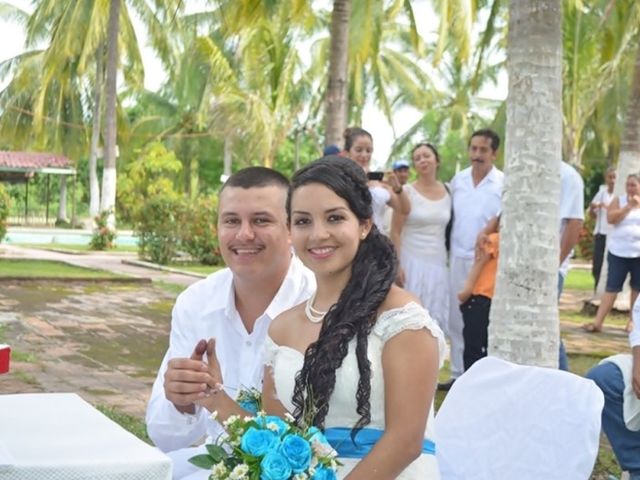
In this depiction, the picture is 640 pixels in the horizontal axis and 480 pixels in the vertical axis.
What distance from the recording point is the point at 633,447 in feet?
14.3

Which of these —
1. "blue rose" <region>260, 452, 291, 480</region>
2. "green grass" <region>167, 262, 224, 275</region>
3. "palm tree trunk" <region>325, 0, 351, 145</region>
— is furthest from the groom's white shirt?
"green grass" <region>167, 262, 224, 275</region>

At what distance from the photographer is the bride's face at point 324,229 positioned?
114 inches

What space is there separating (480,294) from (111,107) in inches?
923

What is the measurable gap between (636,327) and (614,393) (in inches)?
11.2

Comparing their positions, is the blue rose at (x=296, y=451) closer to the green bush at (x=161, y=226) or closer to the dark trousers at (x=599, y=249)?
the dark trousers at (x=599, y=249)

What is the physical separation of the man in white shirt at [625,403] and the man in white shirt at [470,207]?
2.76 m

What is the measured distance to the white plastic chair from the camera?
3.03m

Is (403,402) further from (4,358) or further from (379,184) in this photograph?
(379,184)

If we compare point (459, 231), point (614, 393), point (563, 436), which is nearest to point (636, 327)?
point (614, 393)

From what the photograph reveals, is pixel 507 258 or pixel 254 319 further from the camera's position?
pixel 507 258

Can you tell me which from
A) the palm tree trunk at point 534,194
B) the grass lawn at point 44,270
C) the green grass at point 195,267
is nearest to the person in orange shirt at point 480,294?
the palm tree trunk at point 534,194

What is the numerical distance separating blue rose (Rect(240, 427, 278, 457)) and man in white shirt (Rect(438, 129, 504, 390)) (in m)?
4.98

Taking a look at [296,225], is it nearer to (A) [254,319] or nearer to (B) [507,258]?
(A) [254,319]

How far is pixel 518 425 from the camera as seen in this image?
3123mm
